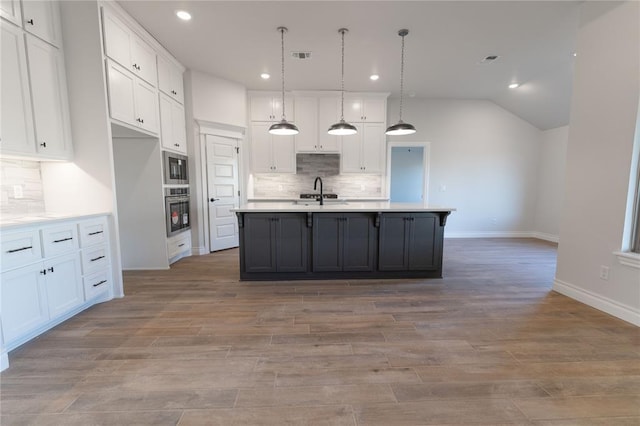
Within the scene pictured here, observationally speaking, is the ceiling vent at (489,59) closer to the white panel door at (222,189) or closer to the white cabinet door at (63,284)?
the white panel door at (222,189)

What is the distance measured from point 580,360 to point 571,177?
1974mm

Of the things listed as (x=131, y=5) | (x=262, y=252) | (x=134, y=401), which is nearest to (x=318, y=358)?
(x=134, y=401)

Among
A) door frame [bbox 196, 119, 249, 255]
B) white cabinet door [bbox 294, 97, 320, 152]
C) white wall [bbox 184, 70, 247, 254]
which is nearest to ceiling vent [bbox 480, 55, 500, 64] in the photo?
white cabinet door [bbox 294, 97, 320, 152]

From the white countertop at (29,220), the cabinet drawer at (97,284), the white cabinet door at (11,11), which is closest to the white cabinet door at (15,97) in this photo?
the white cabinet door at (11,11)

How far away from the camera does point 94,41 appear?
8.96 feet

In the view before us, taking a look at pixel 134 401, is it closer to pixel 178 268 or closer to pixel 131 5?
pixel 178 268

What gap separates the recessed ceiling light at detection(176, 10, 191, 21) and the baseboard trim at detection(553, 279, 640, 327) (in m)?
5.18

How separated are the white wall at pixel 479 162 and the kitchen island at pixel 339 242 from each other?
110 inches

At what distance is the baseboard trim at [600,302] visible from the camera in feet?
7.95

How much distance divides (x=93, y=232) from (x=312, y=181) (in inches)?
156

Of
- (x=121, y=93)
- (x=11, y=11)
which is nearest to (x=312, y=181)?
(x=121, y=93)

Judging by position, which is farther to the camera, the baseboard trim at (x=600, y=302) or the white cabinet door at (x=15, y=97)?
the baseboard trim at (x=600, y=302)

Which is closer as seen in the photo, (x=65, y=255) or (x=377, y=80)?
(x=65, y=255)

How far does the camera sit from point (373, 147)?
5711 millimetres
